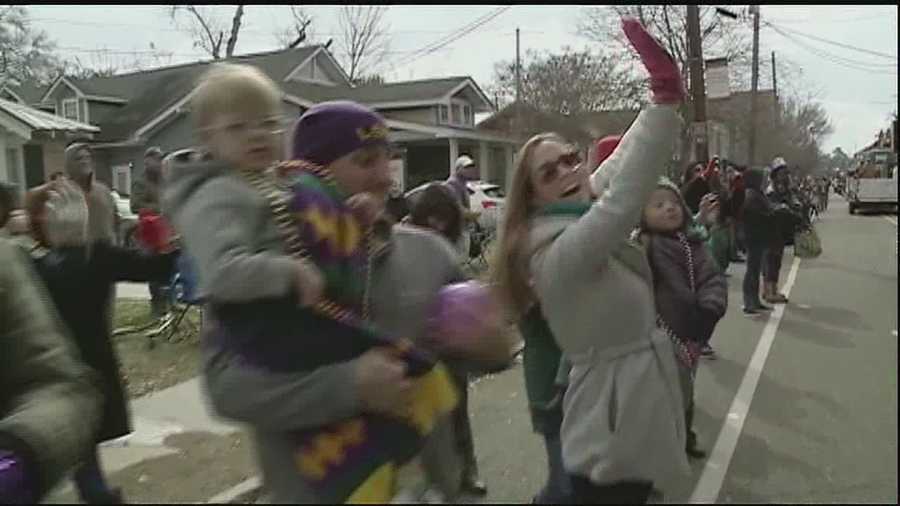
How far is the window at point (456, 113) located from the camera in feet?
51.8

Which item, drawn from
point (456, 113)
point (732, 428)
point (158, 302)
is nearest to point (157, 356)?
point (158, 302)

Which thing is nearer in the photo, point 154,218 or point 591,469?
point 591,469

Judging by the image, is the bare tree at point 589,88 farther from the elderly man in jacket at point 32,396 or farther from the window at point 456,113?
the window at point 456,113

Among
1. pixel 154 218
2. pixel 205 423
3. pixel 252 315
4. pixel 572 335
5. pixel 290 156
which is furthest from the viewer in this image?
pixel 205 423

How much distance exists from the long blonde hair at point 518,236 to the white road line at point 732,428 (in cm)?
78

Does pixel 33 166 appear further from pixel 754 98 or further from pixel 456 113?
pixel 456 113

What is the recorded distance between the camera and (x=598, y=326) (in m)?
1.35

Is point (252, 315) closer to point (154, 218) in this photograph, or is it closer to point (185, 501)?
point (154, 218)

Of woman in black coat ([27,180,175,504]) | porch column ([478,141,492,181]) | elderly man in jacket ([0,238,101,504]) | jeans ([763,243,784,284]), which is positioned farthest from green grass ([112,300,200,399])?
porch column ([478,141,492,181])

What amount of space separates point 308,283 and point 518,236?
711 millimetres

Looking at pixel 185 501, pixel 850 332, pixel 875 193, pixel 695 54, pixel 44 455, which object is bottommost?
pixel 185 501

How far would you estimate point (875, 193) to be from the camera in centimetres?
85

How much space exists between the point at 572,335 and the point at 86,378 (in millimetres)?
724

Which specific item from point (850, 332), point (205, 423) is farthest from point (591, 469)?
point (205, 423)
